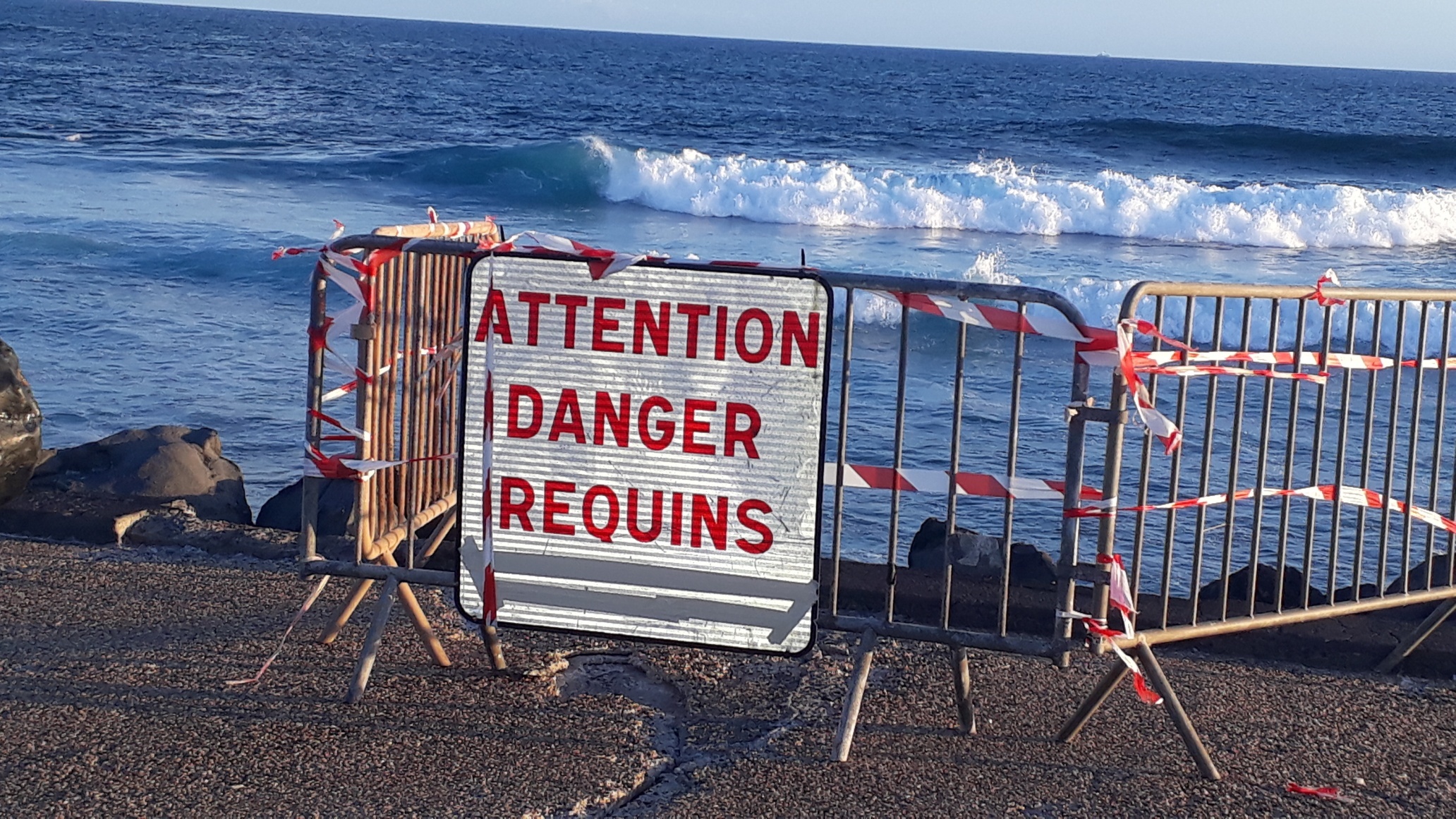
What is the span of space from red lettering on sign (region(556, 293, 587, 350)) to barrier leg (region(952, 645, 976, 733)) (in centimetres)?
152

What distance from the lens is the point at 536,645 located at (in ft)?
16.0

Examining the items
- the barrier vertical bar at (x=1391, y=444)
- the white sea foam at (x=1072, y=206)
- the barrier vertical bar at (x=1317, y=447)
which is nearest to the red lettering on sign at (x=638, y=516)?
the barrier vertical bar at (x=1317, y=447)

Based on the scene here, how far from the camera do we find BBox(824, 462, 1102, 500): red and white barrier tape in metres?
4.10

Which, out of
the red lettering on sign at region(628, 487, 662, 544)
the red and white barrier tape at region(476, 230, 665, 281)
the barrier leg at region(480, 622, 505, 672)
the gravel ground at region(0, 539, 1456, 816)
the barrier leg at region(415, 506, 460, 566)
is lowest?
the gravel ground at region(0, 539, 1456, 816)

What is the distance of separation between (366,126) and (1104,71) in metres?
84.8

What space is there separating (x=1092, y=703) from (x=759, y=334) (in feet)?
4.98

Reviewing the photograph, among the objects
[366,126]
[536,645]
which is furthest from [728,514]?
[366,126]

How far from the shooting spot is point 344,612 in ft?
15.6

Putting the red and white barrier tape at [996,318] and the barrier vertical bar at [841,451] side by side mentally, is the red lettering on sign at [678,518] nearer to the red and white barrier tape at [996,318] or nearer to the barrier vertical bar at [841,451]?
the barrier vertical bar at [841,451]

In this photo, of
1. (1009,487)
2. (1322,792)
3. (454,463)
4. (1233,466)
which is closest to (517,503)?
(454,463)

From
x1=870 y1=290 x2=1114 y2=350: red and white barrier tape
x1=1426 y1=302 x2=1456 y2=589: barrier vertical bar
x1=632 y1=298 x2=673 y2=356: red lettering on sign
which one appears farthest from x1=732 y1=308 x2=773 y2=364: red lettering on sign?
x1=1426 y1=302 x2=1456 y2=589: barrier vertical bar

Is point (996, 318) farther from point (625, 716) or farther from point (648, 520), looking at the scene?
point (625, 716)

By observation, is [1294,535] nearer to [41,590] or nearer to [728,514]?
[728,514]

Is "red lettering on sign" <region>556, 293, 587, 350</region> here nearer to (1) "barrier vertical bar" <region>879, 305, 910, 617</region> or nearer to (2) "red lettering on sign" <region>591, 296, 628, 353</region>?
(2) "red lettering on sign" <region>591, 296, 628, 353</region>
